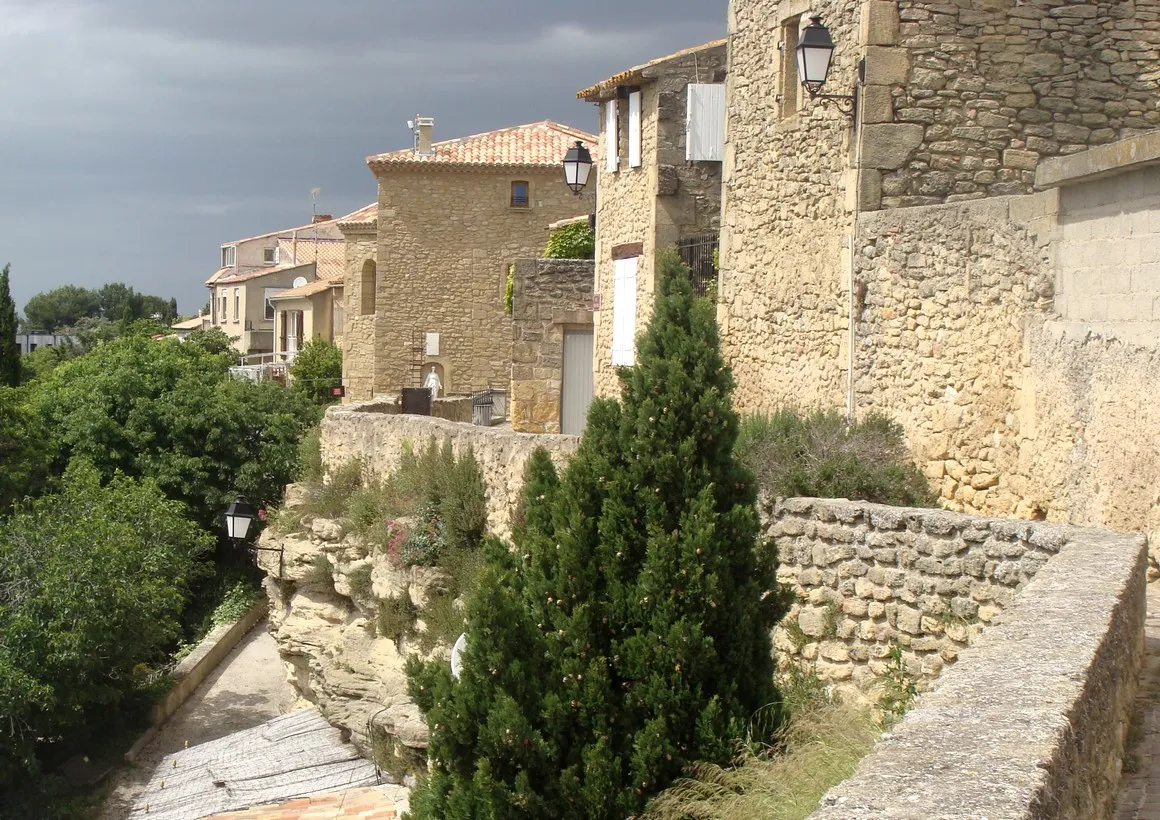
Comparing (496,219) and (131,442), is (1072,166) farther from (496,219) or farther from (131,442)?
(496,219)

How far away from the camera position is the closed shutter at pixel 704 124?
16.8m

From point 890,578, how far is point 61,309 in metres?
118

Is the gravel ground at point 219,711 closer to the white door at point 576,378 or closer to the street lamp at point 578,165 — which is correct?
the white door at point 576,378

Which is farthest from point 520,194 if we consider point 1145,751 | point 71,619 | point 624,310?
A: point 1145,751

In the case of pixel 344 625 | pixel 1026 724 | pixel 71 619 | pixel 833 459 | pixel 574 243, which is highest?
pixel 574 243

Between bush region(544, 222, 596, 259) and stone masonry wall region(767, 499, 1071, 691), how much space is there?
15519 millimetres

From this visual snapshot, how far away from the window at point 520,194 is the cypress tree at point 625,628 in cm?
2603

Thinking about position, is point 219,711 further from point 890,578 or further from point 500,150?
point 500,150

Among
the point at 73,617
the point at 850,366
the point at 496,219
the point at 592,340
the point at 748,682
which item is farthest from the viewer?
the point at 496,219

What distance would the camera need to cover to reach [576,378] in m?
20.2

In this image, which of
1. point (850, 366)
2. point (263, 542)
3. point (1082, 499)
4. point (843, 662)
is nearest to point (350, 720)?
point (263, 542)

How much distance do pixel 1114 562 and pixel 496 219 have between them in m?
28.1

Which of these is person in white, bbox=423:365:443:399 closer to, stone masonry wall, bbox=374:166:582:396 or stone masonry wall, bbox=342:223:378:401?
stone masonry wall, bbox=374:166:582:396

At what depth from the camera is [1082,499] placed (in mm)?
8250
